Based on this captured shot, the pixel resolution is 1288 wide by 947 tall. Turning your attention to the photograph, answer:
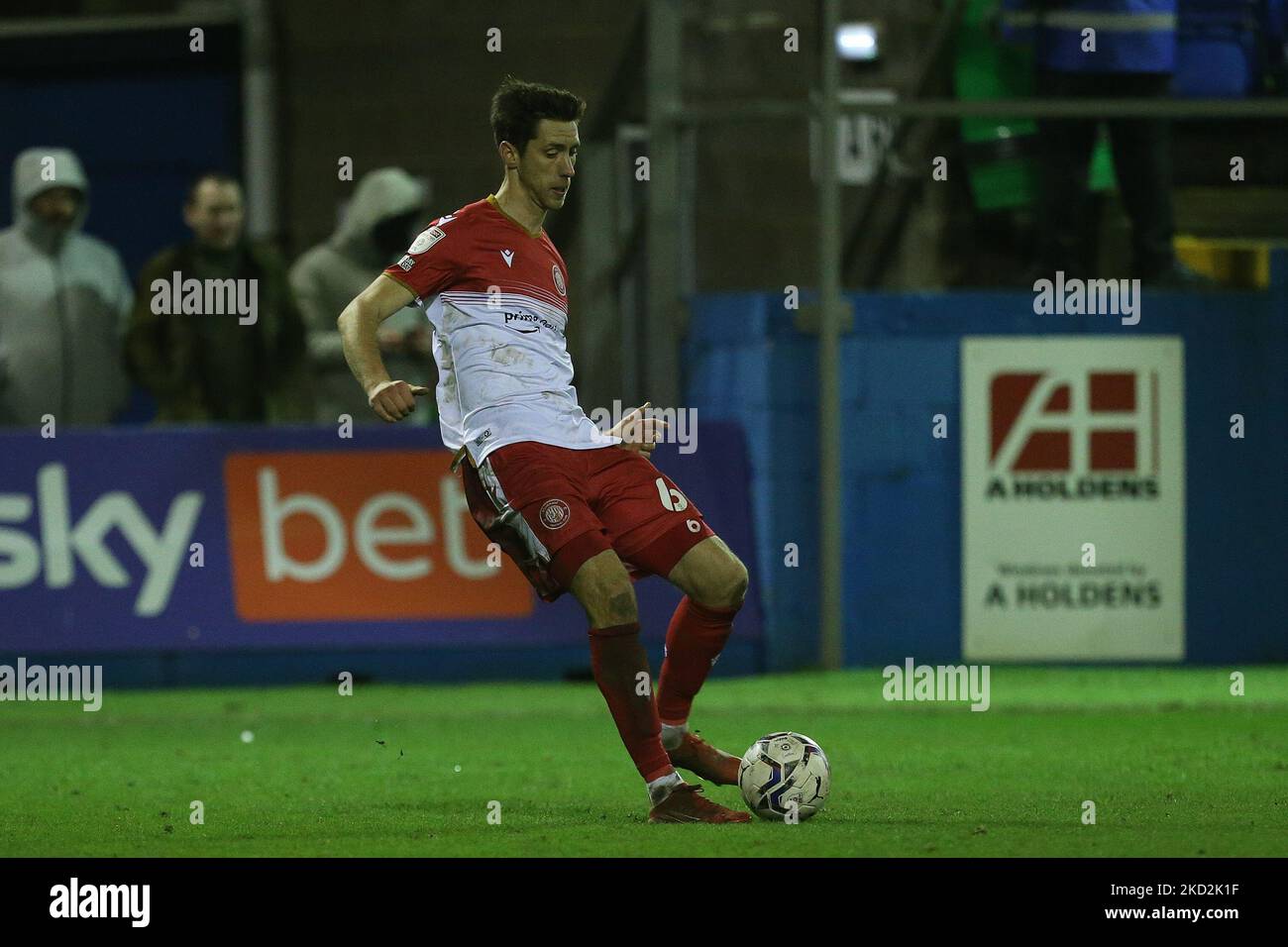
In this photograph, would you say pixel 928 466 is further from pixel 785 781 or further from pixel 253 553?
pixel 785 781

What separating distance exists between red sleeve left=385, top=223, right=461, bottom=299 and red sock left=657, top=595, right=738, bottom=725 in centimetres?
113

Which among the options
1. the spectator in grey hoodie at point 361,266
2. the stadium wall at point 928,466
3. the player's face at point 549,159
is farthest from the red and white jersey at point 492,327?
the stadium wall at point 928,466

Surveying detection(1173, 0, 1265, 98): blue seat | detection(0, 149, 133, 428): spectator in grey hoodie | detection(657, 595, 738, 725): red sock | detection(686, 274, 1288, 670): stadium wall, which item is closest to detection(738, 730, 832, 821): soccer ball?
detection(657, 595, 738, 725): red sock

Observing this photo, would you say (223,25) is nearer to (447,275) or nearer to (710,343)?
(710,343)

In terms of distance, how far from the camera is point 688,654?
6934 mm

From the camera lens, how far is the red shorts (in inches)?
262

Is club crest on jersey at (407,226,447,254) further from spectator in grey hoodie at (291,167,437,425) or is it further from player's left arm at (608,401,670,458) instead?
spectator in grey hoodie at (291,167,437,425)

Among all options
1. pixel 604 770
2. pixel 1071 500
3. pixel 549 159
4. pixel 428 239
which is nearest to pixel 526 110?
pixel 549 159

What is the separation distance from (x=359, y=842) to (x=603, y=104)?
23.3 feet

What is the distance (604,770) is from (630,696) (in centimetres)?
155

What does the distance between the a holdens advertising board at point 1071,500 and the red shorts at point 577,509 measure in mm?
4954

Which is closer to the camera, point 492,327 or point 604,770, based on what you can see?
point 492,327

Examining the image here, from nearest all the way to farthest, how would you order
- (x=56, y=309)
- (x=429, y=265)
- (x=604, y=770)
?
(x=429, y=265) < (x=604, y=770) < (x=56, y=309)

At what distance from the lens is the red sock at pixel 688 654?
6883 millimetres
